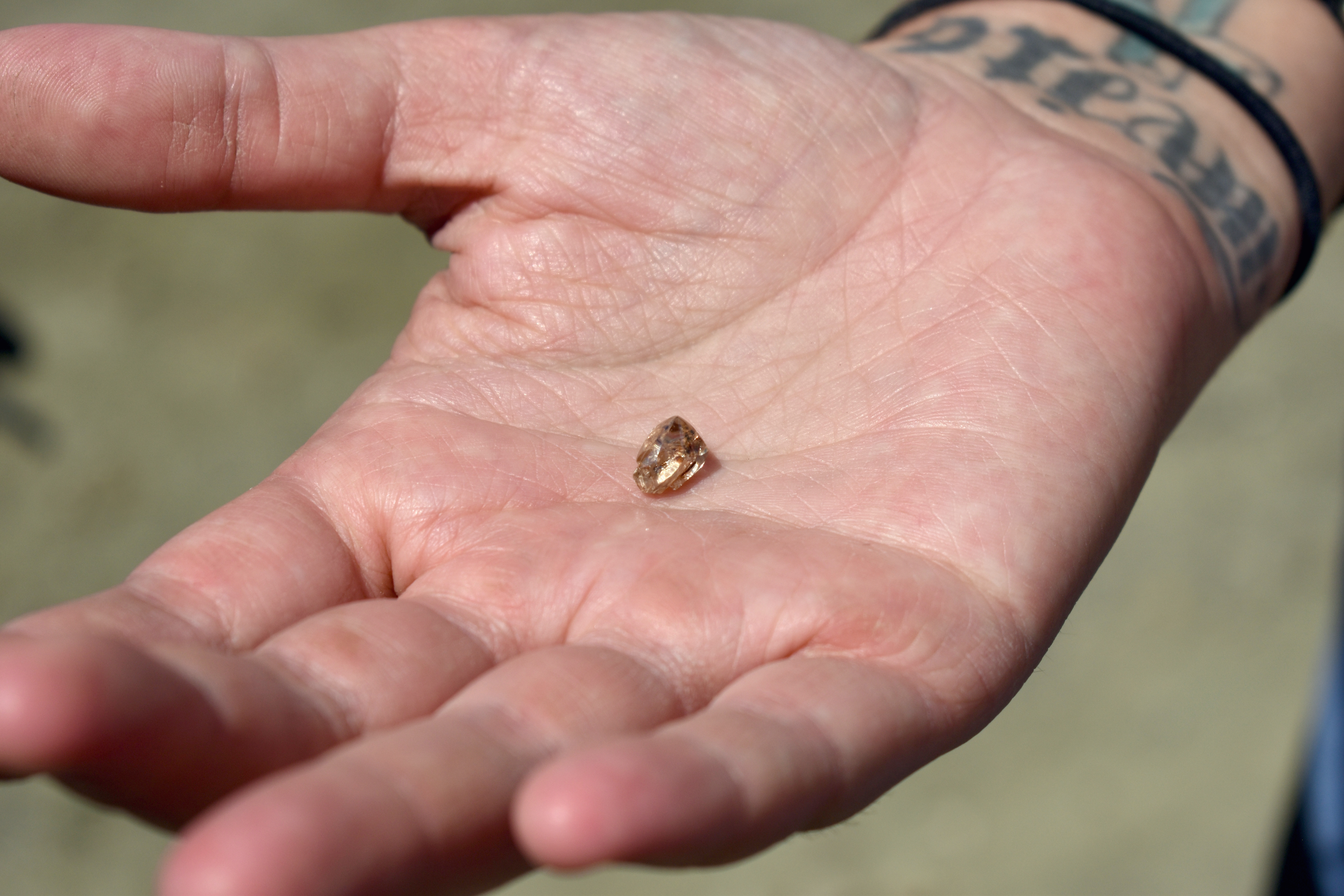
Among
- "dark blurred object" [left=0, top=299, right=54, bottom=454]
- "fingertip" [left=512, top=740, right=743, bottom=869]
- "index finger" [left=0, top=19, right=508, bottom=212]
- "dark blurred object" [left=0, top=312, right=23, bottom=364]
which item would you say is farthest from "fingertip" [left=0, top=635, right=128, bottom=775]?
"dark blurred object" [left=0, top=312, right=23, bottom=364]

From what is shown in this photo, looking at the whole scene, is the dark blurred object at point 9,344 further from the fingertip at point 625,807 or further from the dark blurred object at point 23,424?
the fingertip at point 625,807

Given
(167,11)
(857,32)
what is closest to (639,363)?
(857,32)

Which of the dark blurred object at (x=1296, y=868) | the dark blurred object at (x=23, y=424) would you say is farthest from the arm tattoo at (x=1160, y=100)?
the dark blurred object at (x=23, y=424)

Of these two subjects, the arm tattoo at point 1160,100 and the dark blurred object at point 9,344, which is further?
the dark blurred object at point 9,344

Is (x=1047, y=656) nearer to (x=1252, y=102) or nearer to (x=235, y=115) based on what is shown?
(x=1252, y=102)

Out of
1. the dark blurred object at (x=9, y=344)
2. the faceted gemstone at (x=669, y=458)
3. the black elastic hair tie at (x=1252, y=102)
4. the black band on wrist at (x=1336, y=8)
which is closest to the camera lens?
the faceted gemstone at (x=669, y=458)

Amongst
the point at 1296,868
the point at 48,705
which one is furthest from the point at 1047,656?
the point at 48,705

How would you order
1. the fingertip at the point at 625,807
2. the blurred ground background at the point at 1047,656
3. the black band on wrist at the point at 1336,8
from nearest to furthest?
1. the fingertip at the point at 625,807
2. the black band on wrist at the point at 1336,8
3. the blurred ground background at the point at 1047,656

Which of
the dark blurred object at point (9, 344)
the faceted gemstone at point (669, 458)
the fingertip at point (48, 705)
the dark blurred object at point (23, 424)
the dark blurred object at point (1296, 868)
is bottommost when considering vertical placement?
the dark blurred object at point (1296, 868)
